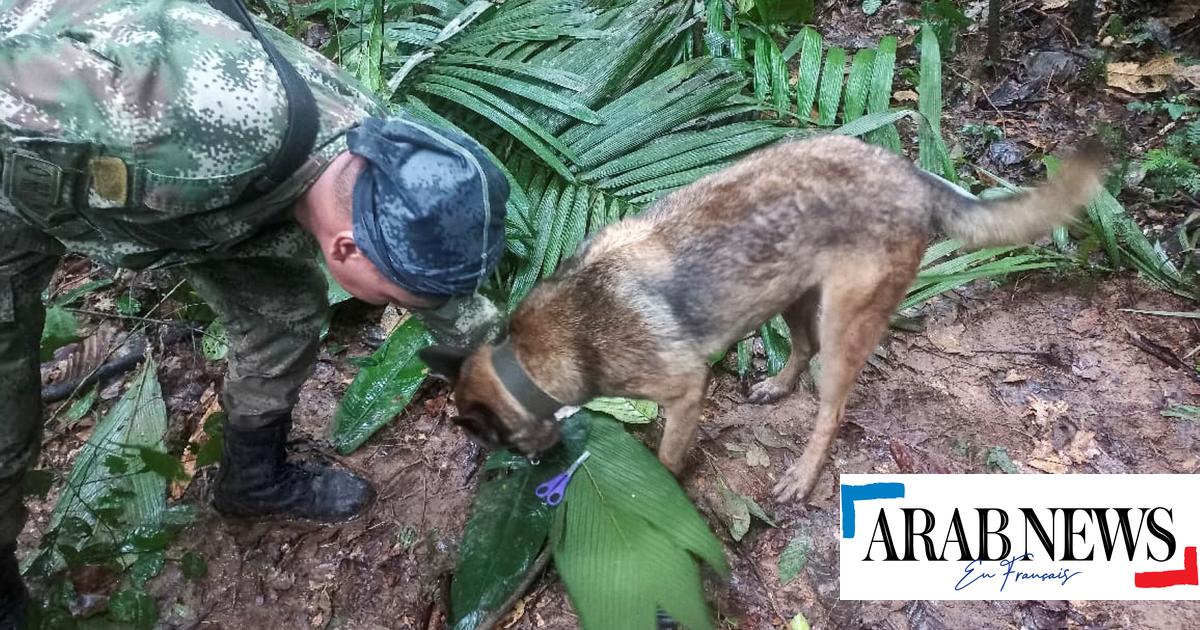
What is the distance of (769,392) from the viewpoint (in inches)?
143

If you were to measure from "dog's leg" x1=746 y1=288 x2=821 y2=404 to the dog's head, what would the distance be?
4.38 feet

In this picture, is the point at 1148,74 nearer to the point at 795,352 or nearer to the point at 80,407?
the point at 795,352

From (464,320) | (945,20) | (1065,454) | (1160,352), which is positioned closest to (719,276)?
(464,320)

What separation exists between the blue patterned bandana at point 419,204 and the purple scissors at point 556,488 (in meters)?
1.13

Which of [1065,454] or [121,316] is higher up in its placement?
[121,316]

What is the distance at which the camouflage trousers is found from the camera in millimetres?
2139

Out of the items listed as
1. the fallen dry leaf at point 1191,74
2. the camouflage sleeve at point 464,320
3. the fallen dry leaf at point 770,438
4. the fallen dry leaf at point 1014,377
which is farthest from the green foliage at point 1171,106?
the camouflage sleeve at point 464,320

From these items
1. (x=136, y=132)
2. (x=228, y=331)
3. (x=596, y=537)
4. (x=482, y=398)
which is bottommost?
(x=596, y=537)

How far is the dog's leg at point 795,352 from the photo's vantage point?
3.39 meters

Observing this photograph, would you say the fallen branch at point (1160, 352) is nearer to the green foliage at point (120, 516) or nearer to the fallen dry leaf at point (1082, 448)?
the fallen dry leaf at point (1082, 448)

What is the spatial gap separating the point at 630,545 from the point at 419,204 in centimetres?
141

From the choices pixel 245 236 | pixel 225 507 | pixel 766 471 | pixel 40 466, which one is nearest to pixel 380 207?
pixel 245 236

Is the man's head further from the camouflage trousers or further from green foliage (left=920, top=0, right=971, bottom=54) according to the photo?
green foliage (left=920, top=0, right=971, bottom=54)

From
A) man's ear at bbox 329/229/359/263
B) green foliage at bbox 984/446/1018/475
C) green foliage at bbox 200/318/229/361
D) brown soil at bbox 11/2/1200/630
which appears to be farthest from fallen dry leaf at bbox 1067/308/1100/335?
green foliage at bbox 200/318/229/361
